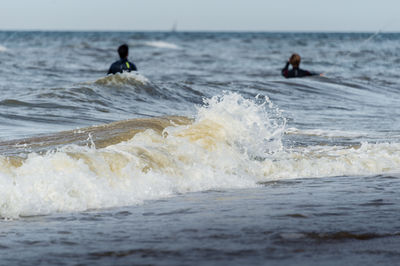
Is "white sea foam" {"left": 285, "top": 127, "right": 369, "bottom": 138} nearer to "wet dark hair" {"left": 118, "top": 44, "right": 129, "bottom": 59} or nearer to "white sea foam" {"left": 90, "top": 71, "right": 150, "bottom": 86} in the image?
"wet dark hair" {"left": 118, "top": 44, "right": 129, "bottom": 59}

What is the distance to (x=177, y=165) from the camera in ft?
23.3

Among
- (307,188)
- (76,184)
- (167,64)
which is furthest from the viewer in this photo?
(167,64)

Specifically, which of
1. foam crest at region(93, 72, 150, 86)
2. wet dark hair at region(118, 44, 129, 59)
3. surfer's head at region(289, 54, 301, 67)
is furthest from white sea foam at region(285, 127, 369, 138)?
surfer's head at region(289, 54, 301, 67)

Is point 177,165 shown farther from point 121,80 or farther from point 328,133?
point 121,80

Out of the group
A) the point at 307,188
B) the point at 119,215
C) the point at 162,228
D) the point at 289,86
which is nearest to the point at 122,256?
the point at 162,228

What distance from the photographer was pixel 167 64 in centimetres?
3191

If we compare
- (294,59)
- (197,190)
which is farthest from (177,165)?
(294,59)

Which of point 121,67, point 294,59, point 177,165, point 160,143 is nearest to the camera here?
point 177,165

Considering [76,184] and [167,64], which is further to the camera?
[167,64]

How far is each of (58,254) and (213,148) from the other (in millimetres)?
3965

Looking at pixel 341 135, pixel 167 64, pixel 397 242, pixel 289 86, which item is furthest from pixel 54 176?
pixel 167 64

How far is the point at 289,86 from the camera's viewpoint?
19.1 meters

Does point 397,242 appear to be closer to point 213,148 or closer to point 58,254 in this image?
point 58,254

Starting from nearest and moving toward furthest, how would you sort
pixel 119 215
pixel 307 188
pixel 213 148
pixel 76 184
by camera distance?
pixel 119 215 < pixel 76 184 < pixel 307 188 < pixel 213 148
